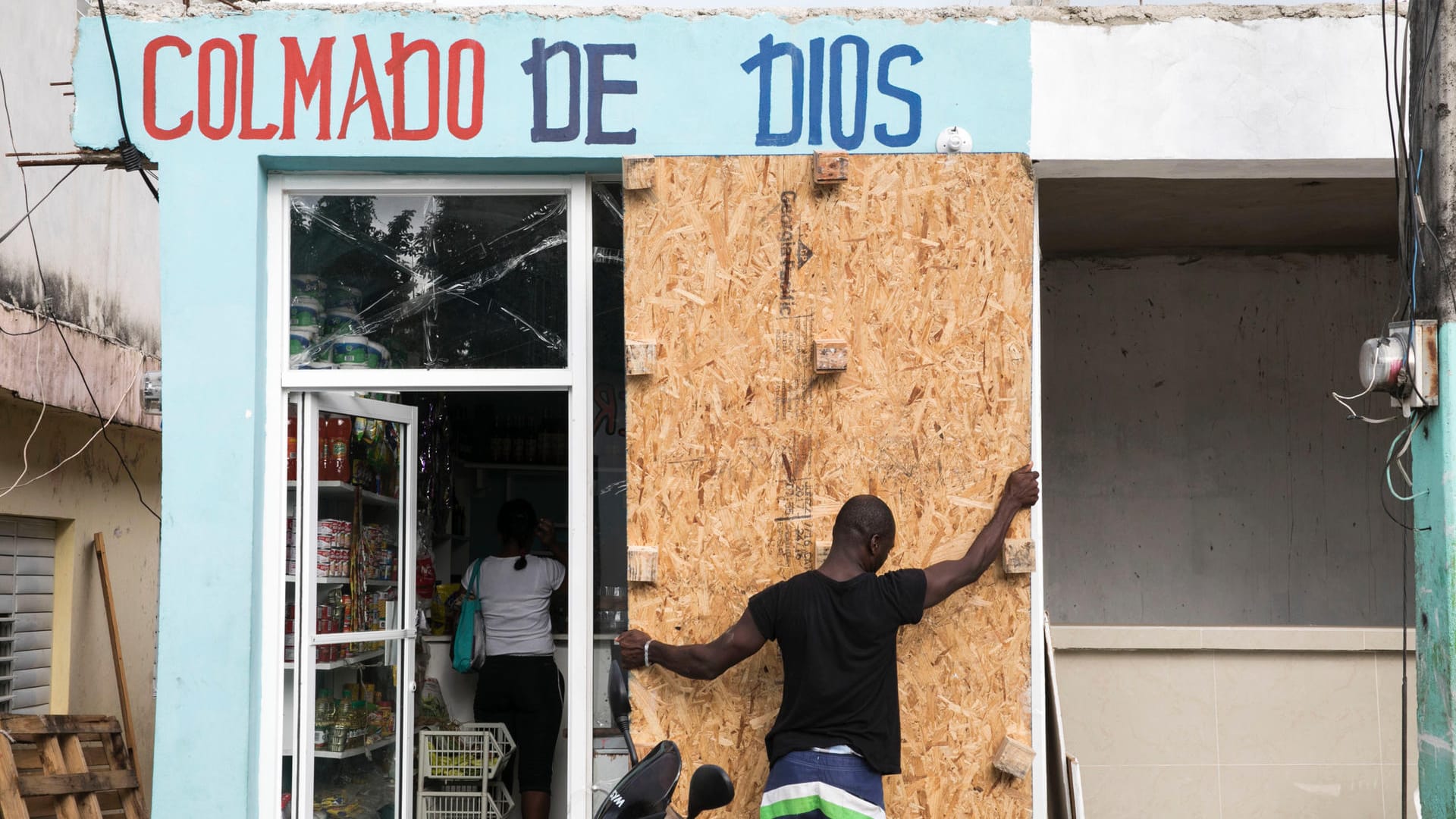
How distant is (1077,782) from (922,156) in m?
2.88

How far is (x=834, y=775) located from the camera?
5.02m

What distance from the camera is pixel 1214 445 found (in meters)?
9.05

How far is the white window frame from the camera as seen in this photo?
20.6 ft

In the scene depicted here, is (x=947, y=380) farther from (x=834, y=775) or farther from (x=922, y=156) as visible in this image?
(x=834, y=775)

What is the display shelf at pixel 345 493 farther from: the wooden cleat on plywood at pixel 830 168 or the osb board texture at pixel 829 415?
the wooden cleat on plywood at pixel 830 168

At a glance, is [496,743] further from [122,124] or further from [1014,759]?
[122,124]

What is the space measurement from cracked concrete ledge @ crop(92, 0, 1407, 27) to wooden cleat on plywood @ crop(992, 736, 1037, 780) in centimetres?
323

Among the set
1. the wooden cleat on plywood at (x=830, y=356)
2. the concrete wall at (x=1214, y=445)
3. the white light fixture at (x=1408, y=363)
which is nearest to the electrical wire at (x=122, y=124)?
the wooden cleat on plywood at (x=830, y=356)

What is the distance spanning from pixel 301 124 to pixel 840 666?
3.42 m

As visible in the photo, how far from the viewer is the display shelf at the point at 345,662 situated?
255 inches

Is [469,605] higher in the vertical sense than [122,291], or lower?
lower

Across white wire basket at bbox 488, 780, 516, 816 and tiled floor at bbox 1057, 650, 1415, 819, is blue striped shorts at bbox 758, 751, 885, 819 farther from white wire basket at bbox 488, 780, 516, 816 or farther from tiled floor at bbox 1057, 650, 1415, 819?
white wire basket at bbox 488, 780, 516, 816

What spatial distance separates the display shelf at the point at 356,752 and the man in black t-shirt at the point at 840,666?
2.32m

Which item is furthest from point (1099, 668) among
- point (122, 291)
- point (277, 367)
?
point (122, 291)
